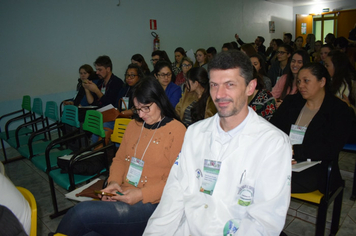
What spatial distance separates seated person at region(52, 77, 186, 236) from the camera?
1434 mm

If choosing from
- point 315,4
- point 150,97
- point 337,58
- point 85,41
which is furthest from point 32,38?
point 315,4

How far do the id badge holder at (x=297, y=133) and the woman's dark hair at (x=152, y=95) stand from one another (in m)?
1.03

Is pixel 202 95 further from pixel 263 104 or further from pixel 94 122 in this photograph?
pixel 94 122

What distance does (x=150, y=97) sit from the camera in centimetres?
179

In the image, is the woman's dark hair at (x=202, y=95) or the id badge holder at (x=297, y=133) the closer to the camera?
the id badge holder at (x=297, y=133)

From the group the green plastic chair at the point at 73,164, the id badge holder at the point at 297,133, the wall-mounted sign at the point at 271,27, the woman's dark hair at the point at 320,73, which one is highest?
the wall-mounted sign at the point at 271,27

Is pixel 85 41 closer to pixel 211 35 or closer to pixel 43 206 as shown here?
pixel 43 206

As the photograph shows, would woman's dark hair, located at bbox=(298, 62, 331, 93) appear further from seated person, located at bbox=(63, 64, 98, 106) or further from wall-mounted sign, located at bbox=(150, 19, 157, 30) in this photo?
wall-mounted sign, located at bbox=(150, 19, 157, 30)

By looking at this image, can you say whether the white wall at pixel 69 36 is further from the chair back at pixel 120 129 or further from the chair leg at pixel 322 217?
the chair leg at pixel 322 217

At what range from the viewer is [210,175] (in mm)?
1223

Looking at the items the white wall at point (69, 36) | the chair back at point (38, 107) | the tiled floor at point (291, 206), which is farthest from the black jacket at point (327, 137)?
the white wall at point (69, 36)

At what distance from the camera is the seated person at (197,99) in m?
2.88

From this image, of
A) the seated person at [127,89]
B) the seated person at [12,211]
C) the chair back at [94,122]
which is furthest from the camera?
the seated person at [127,89]

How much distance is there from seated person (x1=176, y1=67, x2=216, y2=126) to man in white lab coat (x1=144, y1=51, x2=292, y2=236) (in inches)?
59.6
